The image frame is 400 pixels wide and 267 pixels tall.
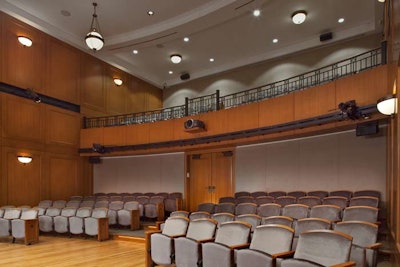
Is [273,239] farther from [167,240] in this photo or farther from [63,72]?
[63,72]

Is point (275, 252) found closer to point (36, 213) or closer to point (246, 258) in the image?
point (246, 258)

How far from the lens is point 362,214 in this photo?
448cm

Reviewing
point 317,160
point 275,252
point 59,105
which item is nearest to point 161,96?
point 59,105

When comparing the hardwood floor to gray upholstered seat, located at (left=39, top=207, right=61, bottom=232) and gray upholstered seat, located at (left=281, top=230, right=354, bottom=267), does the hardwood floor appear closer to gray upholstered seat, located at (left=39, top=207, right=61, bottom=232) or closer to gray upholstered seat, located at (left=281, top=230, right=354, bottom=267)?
gray upholstered seat, located at (left=39, top=207, right=61, bottom=232)

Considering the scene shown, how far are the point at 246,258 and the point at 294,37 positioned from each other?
830cm

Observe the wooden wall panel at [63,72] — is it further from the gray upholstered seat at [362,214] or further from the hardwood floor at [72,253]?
the gray upholstered seat at [362,214]

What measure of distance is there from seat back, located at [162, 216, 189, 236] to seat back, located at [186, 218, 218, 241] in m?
0.15

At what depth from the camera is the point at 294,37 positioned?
975 cm

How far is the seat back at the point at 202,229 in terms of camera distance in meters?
4.06

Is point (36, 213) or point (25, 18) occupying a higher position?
point (25, 18)

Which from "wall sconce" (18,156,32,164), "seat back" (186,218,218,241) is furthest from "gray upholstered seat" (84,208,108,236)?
"seat back" (186,218,218,241)

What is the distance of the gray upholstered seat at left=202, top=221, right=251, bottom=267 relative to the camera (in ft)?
11.0

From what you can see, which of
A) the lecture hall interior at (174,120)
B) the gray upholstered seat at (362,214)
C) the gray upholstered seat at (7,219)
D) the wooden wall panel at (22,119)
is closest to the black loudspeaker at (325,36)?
the lecture hall interior at (174,120)

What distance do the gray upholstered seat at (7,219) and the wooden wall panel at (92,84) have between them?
462 cm
